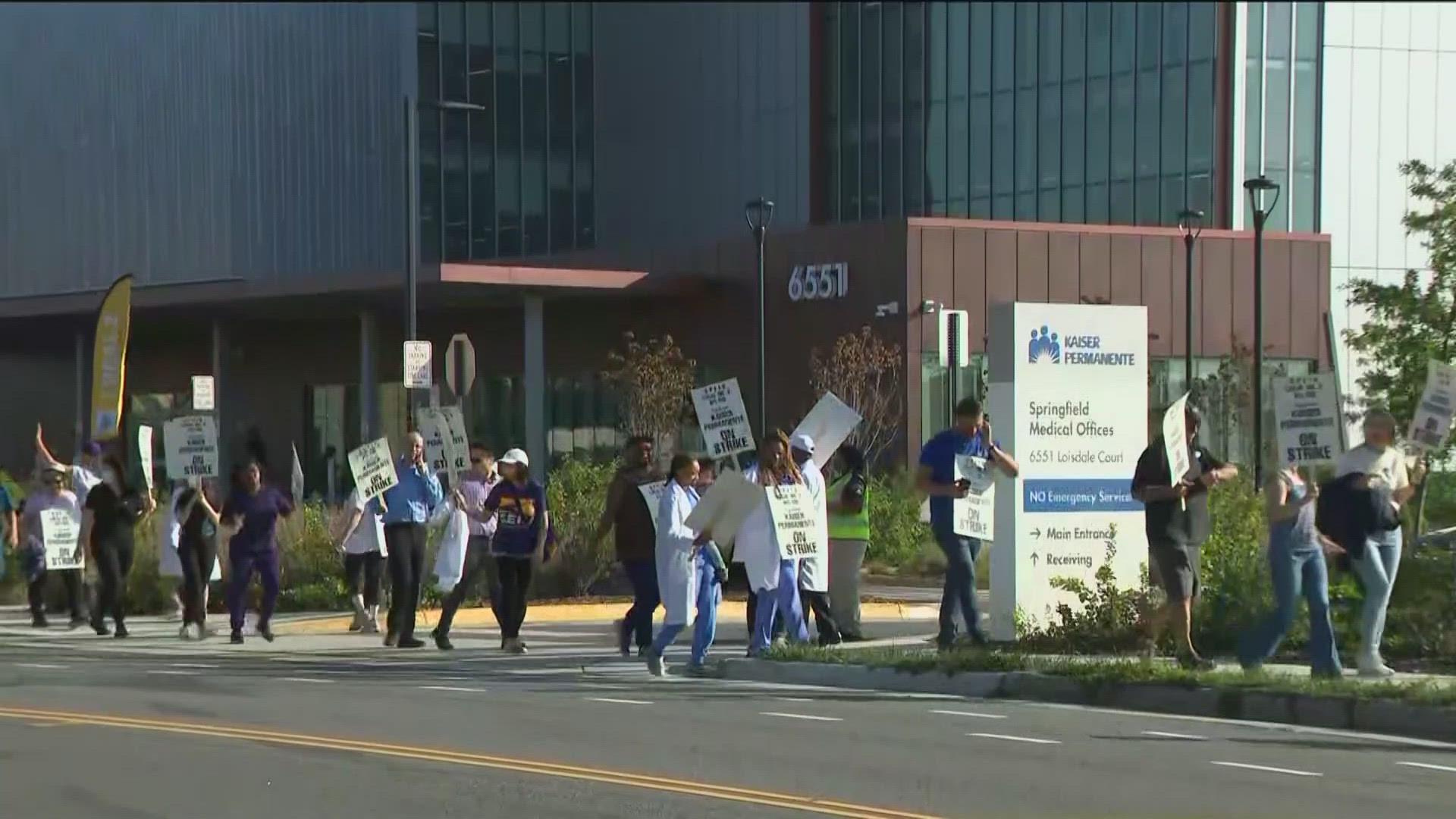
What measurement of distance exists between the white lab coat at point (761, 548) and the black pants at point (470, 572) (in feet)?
11.4

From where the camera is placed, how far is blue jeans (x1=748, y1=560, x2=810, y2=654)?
1675 centimetres

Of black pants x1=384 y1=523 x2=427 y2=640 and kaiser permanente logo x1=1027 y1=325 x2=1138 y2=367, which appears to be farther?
black pants x1=384 y1=523 x2=427 y2=640

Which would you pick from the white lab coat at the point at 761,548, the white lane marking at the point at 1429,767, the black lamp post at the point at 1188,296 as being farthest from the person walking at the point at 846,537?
the black lamp post at the point at 1188,296

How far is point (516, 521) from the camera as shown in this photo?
60.7 ft

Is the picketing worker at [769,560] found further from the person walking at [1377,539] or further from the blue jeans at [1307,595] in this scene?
the person walking at [1377,539]

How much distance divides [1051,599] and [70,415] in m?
45.6

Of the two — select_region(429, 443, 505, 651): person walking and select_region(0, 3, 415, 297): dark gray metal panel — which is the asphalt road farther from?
select_region(0, 3, 415, 297): dark gray metal panel

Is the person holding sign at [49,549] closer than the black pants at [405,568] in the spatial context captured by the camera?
No

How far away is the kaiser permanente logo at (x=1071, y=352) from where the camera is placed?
1666 cm

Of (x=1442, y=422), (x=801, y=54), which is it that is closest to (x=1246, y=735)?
(x=1442, y=422)

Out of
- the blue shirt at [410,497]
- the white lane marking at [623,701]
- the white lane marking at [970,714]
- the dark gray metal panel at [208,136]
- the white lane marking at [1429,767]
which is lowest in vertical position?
the white lane marking at [623,701]

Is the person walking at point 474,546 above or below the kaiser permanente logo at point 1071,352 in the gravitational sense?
below

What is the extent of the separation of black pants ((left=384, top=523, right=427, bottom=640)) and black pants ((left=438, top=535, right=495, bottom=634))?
30cm

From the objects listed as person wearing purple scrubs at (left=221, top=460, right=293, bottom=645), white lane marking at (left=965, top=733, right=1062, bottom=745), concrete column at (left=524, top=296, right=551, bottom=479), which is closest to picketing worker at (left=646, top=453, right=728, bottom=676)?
white lane marking at (left=965, top=733, right=1062, bottom=745)
